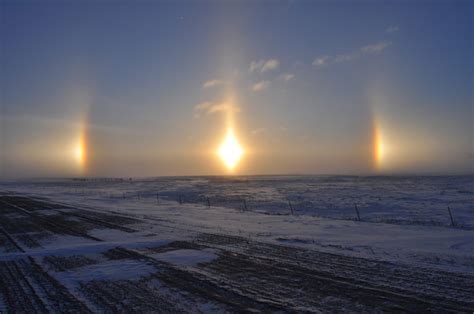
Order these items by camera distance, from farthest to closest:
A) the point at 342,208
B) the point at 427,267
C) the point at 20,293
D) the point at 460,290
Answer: the point at 342,208 → the point at 427,267 → the point at 20,293 → the point at 460,290

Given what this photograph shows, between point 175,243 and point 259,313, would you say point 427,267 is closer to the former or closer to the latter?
point 259,313

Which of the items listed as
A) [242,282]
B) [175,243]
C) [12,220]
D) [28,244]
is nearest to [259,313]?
[242,282]

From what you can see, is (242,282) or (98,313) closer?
(98,313)

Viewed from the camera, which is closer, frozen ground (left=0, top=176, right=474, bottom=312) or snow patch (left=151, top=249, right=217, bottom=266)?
frozen ground (left=0, top=176, right=474, bottom=312)

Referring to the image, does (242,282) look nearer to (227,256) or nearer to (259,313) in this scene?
(259,313)

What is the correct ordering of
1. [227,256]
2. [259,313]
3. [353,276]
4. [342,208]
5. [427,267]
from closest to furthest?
[259,313]
[353,276]
[427,267]
[227,256]
[342,208]

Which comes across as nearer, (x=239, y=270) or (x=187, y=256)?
(x=239, y=270)

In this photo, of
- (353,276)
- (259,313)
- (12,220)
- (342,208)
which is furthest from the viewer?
(342,208)

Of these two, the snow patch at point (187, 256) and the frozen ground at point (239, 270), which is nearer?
the frozen ground at point (239, 270)

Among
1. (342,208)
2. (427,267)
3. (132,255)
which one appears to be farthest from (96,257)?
(342,208)
